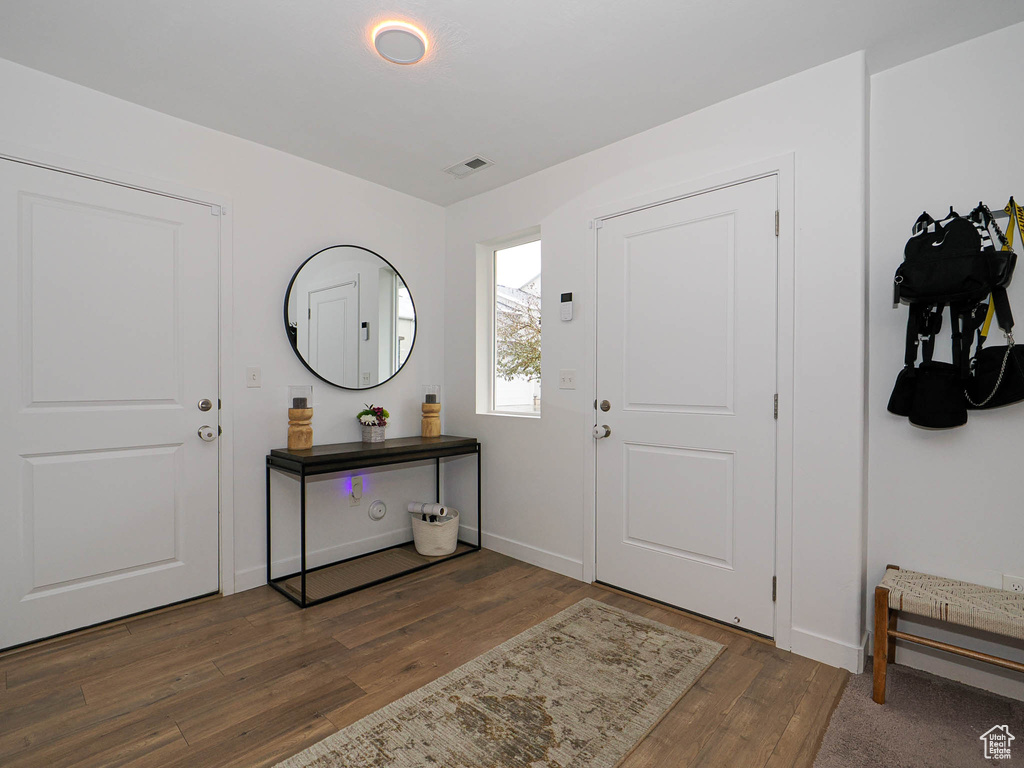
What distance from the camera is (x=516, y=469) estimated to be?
3451mm

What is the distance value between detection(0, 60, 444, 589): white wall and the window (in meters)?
0.49

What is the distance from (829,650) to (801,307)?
4.71ft

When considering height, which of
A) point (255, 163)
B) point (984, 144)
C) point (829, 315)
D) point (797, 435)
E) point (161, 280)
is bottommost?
point (797, 435)

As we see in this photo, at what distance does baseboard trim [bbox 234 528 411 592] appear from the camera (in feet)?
9.53

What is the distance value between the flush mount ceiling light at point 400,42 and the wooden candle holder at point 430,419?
216 cm

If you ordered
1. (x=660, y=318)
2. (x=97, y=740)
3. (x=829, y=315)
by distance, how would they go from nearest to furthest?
1. (x=97, y=740)
2. (x=829, y=315)
3. (x=660, y=318)

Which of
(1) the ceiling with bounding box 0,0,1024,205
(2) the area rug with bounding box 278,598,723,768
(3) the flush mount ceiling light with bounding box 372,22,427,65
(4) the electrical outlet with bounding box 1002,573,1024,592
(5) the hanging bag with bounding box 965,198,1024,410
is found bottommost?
(2) the area rug with bounding box 278,598,723,768

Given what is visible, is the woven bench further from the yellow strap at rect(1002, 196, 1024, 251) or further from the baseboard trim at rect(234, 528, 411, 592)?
the baseboard trim at rect(234, 528, 411, 592)

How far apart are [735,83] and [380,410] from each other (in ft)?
8.70

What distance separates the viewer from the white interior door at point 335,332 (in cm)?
319

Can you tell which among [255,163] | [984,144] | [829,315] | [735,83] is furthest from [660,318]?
[255,163]

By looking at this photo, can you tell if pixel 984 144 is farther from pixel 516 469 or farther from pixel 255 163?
pixel 255 163

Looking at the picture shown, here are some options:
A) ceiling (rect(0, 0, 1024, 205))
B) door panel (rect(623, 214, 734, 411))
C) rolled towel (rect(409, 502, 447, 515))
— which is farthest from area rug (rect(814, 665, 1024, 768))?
ceiling (rect(0, 0, 1024, 205))
